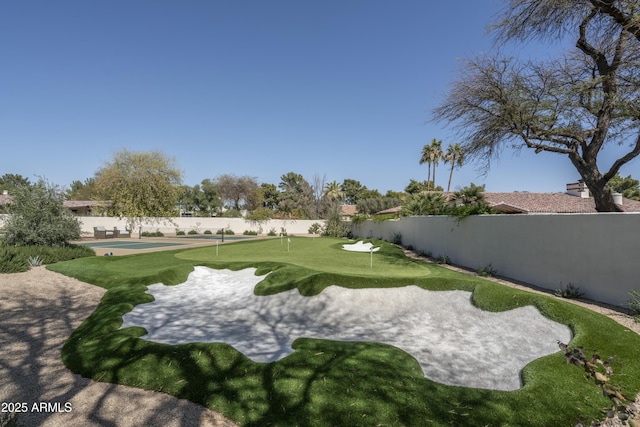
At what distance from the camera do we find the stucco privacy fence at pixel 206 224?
35875mm

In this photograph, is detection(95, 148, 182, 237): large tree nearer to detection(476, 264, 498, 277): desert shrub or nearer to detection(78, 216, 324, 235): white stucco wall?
detection(78, 216, 324, 235): white stucco wall

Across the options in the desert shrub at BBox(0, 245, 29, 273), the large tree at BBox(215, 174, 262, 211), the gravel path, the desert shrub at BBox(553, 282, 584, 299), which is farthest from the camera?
the large tree at BBox(215, 174, 262, 211)

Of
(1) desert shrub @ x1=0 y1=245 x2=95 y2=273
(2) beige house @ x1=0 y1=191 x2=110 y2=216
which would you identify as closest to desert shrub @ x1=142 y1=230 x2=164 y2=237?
(2) beige house @ x1=0 y1=191 x2=110 y2=216

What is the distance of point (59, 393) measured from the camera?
4.22m

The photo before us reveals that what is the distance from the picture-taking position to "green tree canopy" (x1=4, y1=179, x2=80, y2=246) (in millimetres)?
13613

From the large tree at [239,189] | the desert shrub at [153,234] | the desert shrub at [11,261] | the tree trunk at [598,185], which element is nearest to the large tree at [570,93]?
the tree trunk at [598,185]

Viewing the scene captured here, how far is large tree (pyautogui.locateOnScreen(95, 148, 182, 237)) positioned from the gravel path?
1251 inches

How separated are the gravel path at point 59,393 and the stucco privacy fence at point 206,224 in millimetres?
31744

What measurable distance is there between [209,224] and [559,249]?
36038 mm

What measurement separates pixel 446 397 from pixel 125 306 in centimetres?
724

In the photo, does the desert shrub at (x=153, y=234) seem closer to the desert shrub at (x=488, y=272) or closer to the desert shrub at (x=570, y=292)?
the desert shrub at (x=488, y=272)

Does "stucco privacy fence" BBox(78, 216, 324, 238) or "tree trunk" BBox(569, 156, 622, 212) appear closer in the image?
"tree trunk" BBox(569, 156, 622, 212)

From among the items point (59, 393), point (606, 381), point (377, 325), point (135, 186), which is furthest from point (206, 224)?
point (606, 381)

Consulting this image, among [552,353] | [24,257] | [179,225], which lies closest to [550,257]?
[552,353]
